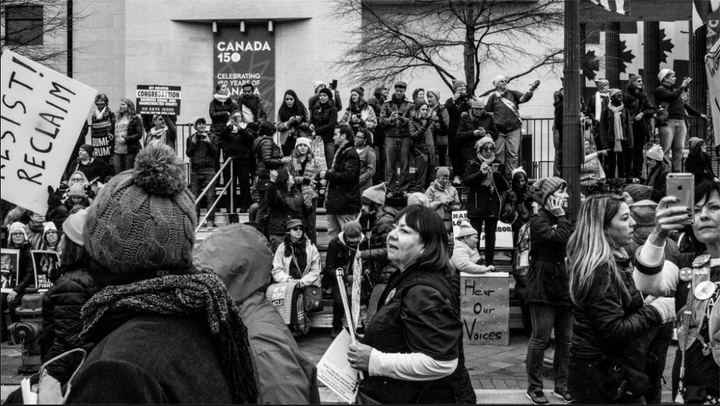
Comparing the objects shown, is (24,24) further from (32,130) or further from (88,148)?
(32,130)

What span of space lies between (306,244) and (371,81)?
13.2 meters

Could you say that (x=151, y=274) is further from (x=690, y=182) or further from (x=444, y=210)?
(x=444, y=210)

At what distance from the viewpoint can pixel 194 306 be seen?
262cm

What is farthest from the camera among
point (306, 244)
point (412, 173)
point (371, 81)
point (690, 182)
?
point (371, 81)

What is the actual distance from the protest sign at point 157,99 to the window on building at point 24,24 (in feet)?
37.7

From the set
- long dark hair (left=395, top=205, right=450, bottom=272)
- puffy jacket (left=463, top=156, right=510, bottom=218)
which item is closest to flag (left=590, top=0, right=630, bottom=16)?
puffy jacket (left=463, top=156, right=510, bottom=218)

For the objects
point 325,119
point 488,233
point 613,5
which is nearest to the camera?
point 613,5

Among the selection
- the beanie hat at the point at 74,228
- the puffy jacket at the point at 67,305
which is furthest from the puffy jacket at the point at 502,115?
the beanie hat at the point at 74,228

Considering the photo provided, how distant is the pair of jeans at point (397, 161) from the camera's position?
1592cm

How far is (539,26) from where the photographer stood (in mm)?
24781

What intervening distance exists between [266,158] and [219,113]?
3.12 meters

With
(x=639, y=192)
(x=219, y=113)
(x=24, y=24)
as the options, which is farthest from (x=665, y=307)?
(x=24, y=24)

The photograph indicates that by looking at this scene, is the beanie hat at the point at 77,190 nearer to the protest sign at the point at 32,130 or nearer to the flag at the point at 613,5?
the flag at the point at 613,5

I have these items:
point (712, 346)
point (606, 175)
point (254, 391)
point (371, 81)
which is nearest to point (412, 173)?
point (606, 175)
